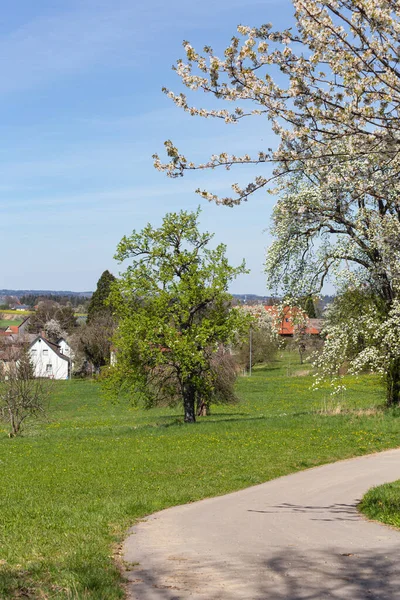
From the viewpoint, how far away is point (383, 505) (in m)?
11.6

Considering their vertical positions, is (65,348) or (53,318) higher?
(53,318)

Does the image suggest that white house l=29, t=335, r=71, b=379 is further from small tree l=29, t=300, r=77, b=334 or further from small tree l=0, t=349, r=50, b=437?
small tree l=0, t=349, r=50, b=437

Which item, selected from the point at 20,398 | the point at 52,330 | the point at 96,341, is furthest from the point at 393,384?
the point at 52,330

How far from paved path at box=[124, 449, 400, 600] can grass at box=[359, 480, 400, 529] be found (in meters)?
0.25

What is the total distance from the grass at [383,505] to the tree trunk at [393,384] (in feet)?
53.4

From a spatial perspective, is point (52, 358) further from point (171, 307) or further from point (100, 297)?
point (171, 307)

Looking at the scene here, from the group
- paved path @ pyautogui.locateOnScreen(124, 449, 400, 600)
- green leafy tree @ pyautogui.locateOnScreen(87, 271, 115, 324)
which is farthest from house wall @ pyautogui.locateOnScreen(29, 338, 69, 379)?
paved path @ pyautogui.locateOnScreen(124, 449, 400, 600)

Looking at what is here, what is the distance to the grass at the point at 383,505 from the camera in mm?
10836

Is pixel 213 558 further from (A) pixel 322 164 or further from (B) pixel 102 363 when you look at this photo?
(B) pixel 102 363

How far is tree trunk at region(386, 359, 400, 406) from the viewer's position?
29.0 meters

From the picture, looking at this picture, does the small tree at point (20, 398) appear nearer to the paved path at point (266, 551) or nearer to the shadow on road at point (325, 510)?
the paved path at point (266, 551)

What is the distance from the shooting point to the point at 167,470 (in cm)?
1839

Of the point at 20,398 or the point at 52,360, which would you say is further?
the point at 52,360

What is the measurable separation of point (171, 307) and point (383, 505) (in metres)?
19.4
